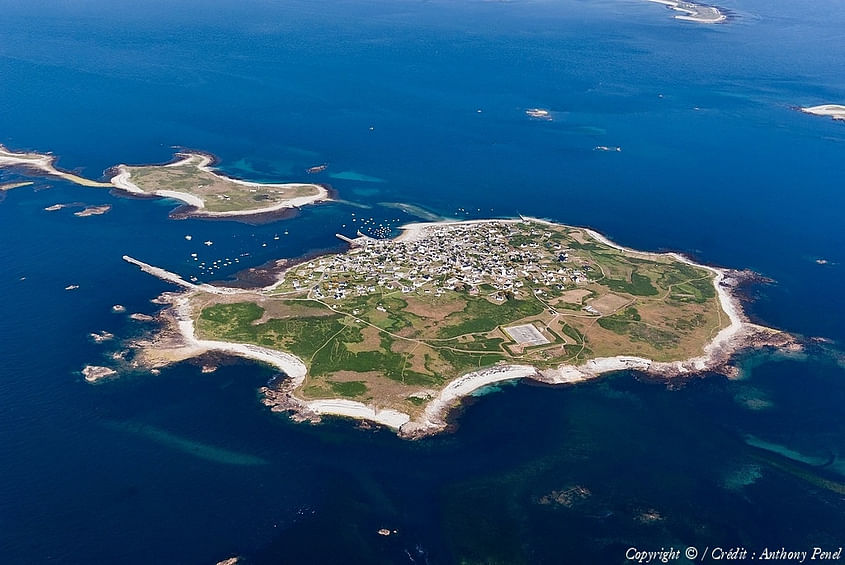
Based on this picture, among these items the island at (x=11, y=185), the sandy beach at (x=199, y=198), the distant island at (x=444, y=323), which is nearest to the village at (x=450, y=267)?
the distant island at (x=444, y=323)

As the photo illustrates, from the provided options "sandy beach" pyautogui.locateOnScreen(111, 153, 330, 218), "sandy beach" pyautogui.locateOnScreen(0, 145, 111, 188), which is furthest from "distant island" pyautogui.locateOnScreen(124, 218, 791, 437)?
"sandy beach" pyautogui.locateOnScreen(0, 145, 111, 188)

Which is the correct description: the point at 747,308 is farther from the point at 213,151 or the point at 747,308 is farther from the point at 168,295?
the point at 213,151

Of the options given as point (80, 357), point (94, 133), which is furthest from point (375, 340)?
point (94, 133)

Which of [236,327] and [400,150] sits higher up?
[400,150]

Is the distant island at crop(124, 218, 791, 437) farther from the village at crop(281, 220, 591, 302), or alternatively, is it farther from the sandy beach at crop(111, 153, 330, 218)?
the sandy beach at crop(111, 153, 330, 218)

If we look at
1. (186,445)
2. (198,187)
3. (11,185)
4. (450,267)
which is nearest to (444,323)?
(450,267)

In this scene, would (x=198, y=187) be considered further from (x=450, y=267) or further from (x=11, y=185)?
(x=450, y=267)
